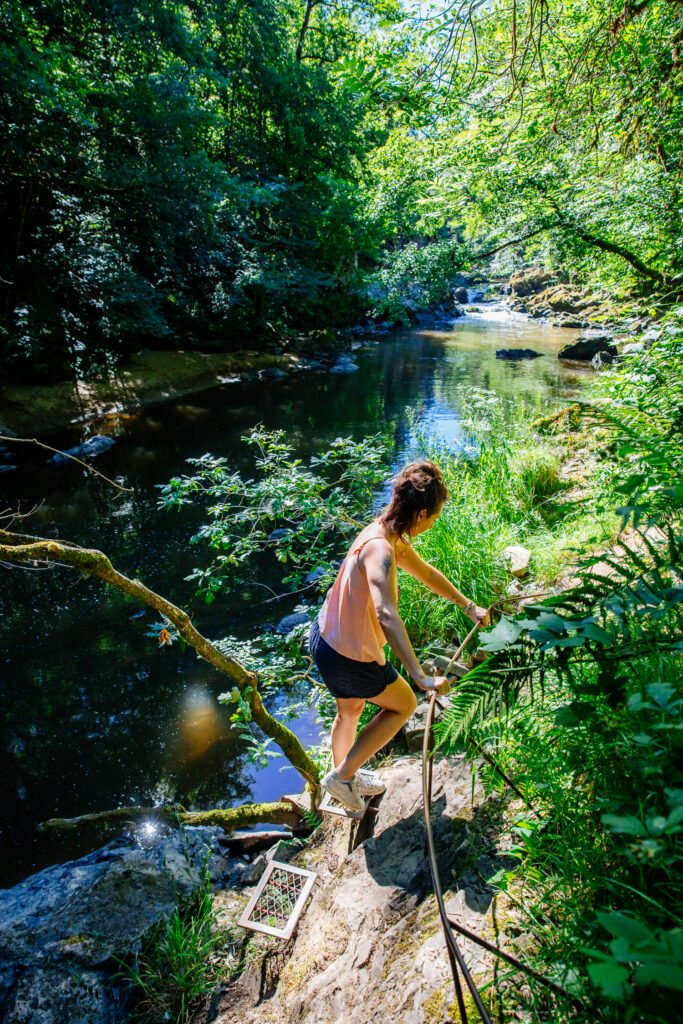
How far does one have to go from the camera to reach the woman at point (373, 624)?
2.39 metres

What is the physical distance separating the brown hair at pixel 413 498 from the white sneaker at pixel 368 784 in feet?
4.25

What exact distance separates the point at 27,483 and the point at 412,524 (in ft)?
31.1

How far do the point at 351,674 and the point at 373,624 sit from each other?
0.26m

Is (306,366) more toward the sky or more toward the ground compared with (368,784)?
more toward the sky

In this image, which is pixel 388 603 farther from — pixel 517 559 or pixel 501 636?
pixel 517 559

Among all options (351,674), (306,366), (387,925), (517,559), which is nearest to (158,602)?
(351,674)

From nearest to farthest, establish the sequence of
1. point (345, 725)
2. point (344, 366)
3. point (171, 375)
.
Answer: point (345, 725) → point (171, 375) → point (344, 366)

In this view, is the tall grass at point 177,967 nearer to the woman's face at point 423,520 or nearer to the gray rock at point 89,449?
the woman's face at point 423,520

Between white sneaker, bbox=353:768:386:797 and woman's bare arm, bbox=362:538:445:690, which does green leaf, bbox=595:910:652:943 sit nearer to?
woman's bare arm, bbox=362:538:445:690

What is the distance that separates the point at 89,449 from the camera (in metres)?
11.3

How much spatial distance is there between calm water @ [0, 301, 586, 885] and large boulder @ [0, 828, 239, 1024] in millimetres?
896

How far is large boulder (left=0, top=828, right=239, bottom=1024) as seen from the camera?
232cm

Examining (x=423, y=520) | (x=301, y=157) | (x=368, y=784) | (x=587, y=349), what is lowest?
(x=368, y=784)

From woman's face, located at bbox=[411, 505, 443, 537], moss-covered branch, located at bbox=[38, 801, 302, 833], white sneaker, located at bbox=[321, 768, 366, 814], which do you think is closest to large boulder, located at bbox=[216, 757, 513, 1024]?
white sneaker, located at bbox=[321, 768, 366, 814]
